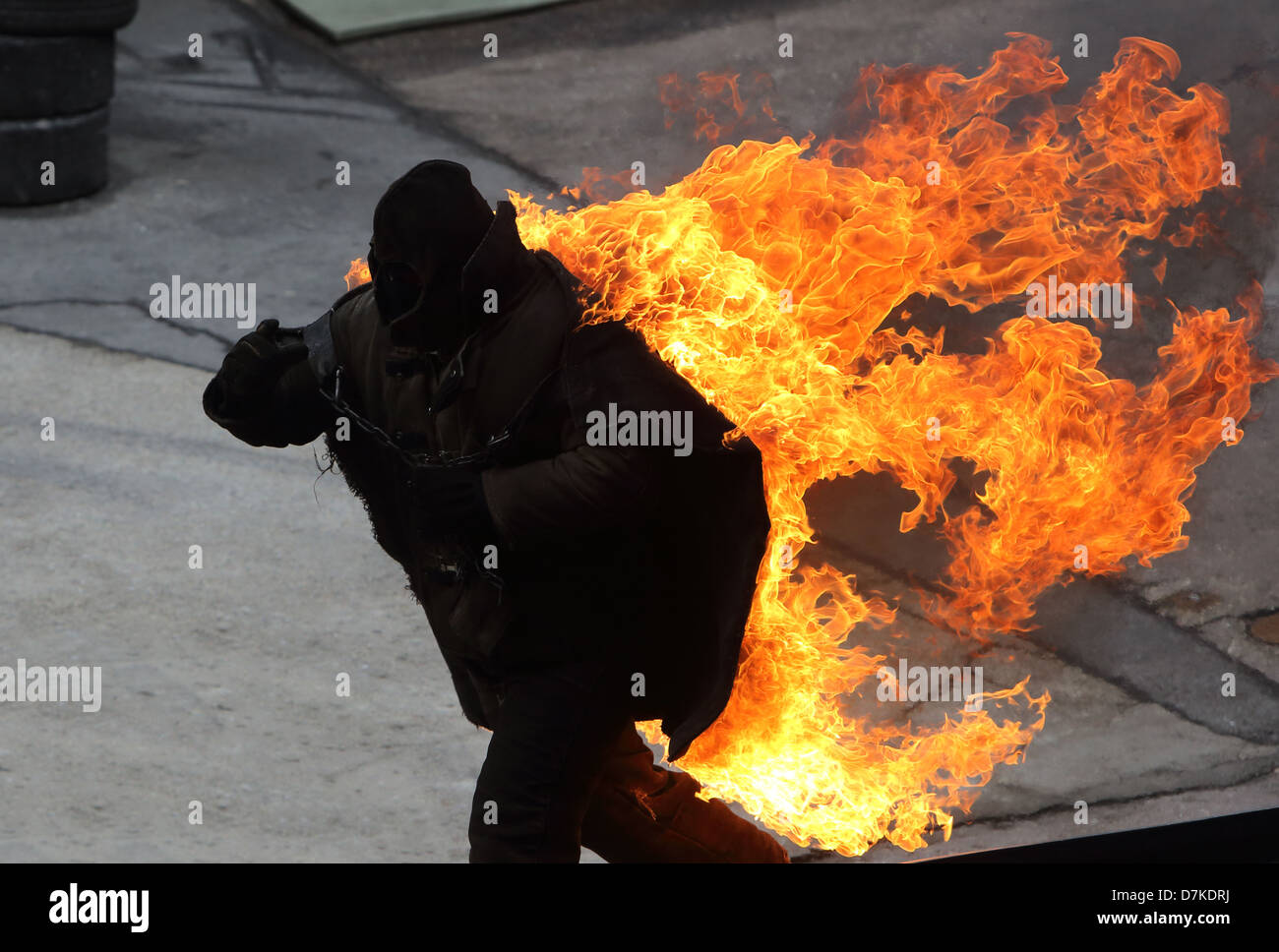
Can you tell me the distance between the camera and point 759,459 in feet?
11.1

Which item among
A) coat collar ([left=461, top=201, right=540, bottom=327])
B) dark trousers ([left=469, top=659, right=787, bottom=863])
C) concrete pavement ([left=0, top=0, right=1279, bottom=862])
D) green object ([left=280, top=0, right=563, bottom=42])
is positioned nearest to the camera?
coat collar ([left=461, top=201, right=540, bottom=327])

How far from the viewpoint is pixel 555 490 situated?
3207 millimetres

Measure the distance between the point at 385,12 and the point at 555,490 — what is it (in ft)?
32.7

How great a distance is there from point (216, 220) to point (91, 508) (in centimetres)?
334

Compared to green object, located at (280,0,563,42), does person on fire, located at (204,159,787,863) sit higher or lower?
lower

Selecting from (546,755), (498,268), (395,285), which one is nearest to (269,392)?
(395,285)

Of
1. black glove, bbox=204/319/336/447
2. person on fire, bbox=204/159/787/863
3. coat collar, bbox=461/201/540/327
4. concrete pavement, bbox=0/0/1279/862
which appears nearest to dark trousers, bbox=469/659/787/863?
person on fire, bbox=204/159/787/863

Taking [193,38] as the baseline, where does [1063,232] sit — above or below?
below

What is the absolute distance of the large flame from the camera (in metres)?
3.46

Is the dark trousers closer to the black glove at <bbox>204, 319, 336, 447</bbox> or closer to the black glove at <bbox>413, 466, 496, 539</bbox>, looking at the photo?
the black glove at <bbox>413, 466, 496, 539</bbox>

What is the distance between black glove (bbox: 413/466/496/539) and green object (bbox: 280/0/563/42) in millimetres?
9416

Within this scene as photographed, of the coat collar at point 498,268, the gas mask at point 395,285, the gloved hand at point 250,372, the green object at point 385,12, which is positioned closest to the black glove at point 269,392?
the gloved hand at point 250,372

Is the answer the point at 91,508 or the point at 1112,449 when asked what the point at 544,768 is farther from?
the point at 91,508
